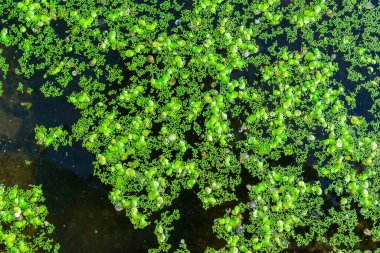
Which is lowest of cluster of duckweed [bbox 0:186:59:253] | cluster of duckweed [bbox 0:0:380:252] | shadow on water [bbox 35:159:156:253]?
cluster of duckweed [bbox 0:186:59:253]

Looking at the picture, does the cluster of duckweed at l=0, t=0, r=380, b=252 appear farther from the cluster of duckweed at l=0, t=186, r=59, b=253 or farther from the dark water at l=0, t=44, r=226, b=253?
the cluster of duckweed at l=0, t=186, r=59, b=253

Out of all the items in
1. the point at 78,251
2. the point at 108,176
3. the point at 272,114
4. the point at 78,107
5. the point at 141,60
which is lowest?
the point at 78,251

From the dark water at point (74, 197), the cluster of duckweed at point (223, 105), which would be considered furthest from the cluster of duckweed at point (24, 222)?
the cluster of duckweed at point (223, 105)

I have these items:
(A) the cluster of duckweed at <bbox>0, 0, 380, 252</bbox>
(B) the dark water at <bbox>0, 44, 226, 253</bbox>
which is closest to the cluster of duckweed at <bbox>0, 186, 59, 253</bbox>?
(B) the dark water at <bbox>0, 44, 226, 253</bbox>

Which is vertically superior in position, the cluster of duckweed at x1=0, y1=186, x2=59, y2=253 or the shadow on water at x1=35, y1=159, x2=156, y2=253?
the shadow on water at x1=35, y1=159, x2=156, y2=253

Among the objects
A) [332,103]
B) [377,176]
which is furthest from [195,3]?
[377,176]

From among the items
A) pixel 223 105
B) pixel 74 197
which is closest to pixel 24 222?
pixel 74 197

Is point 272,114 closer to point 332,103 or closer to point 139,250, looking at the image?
point 332,103
